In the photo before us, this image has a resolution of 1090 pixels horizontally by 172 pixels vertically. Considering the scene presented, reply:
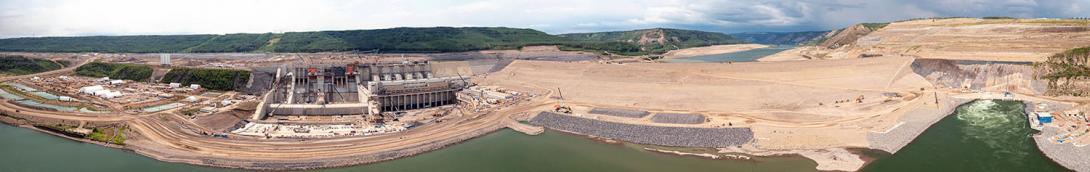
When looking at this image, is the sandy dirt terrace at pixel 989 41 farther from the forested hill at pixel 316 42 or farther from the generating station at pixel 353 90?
the forested hill at pixel 316 42

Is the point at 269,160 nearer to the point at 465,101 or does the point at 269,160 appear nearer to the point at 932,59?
the point at 465,101

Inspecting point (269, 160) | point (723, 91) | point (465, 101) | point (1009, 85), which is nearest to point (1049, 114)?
point (1009, 85)

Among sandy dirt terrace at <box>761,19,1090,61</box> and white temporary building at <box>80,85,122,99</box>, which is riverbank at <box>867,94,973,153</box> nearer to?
sandy dirt terrace at <box>761,19,1090,61</box>

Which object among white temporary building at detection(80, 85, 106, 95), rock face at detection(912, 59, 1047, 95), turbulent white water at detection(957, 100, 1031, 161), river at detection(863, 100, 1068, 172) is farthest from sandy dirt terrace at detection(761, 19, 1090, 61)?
white temporary building at detection(80, 85, 106, 95)

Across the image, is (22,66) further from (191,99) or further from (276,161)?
(276,161)

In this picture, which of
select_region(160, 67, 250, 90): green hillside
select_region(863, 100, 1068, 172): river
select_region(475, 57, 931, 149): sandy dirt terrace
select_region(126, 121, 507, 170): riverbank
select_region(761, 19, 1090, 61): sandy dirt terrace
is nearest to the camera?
select_region(863, 100, 1068, 172): river

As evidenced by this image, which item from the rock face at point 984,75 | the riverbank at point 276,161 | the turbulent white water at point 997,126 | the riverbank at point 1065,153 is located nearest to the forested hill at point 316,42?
the rock face at point 984,75
